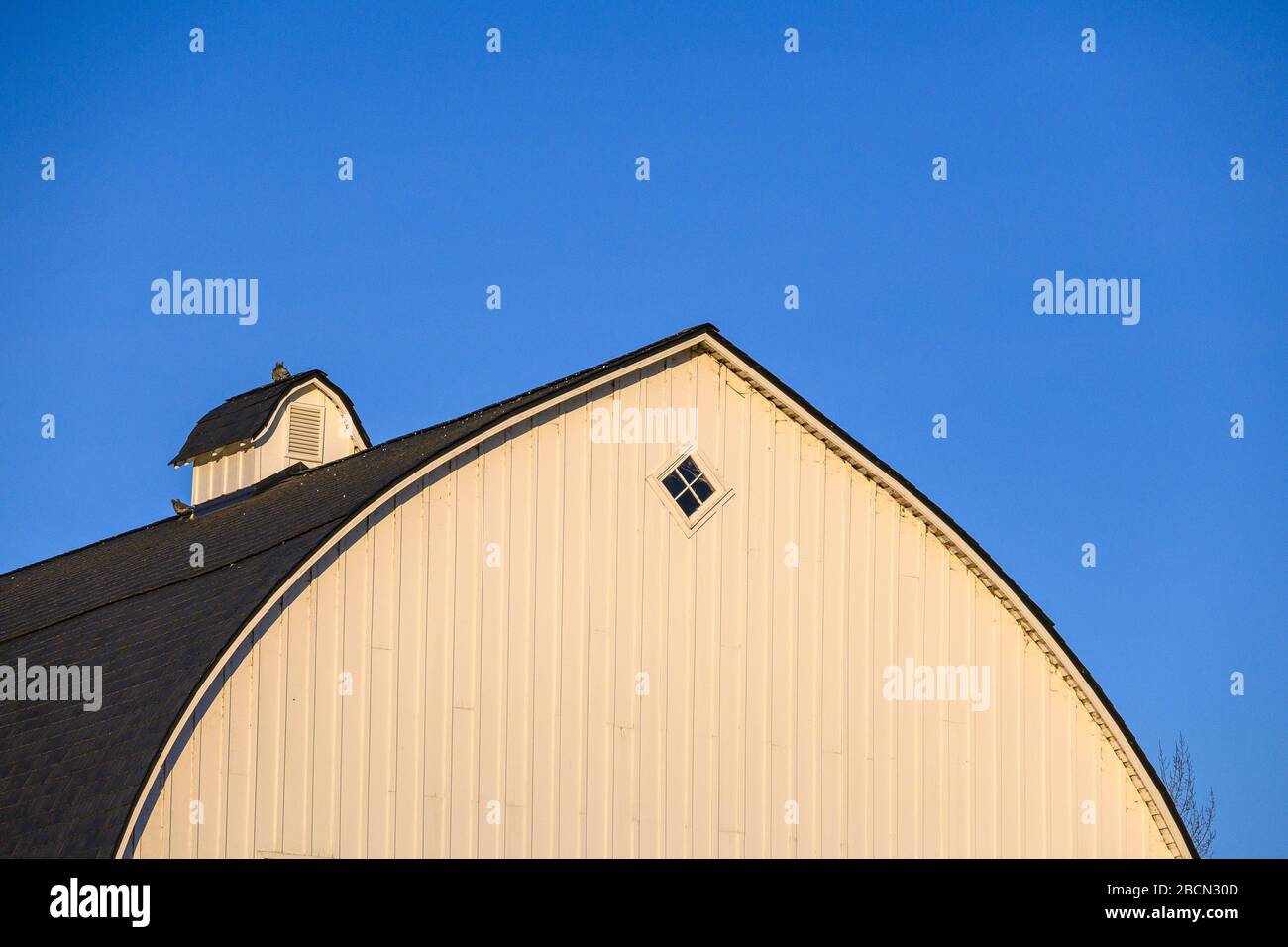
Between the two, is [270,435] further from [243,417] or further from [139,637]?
[139,637]

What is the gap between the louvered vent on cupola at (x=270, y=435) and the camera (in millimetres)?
34969

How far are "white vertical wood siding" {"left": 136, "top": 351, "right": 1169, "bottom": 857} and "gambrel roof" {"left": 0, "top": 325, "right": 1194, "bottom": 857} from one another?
0.33 m

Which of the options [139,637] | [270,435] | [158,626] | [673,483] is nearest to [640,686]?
[673,483]

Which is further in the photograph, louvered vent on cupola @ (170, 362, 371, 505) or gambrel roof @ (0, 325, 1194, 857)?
louvered vent on cupola @ (170, 362, 371, 505)

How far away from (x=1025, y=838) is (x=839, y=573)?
401cm

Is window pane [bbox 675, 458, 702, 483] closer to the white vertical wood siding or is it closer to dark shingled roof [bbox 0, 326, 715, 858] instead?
the white vertical wood siding

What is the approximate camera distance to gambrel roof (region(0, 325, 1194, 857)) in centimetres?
1955

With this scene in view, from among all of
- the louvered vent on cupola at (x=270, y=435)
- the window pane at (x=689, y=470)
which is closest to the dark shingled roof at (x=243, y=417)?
the louvered vent on cupola at (x=270, y=435)

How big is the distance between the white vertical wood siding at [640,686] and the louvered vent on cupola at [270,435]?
1321 cm

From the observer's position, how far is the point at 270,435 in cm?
3503

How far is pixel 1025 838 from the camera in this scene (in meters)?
24.3

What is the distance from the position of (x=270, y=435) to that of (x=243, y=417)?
3.34ft

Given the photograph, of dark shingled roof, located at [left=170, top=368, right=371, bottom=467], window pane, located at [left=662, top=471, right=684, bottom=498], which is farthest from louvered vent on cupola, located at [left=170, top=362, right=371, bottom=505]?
window pane, located at [left=662, top=471, right=684, bottom=498]
